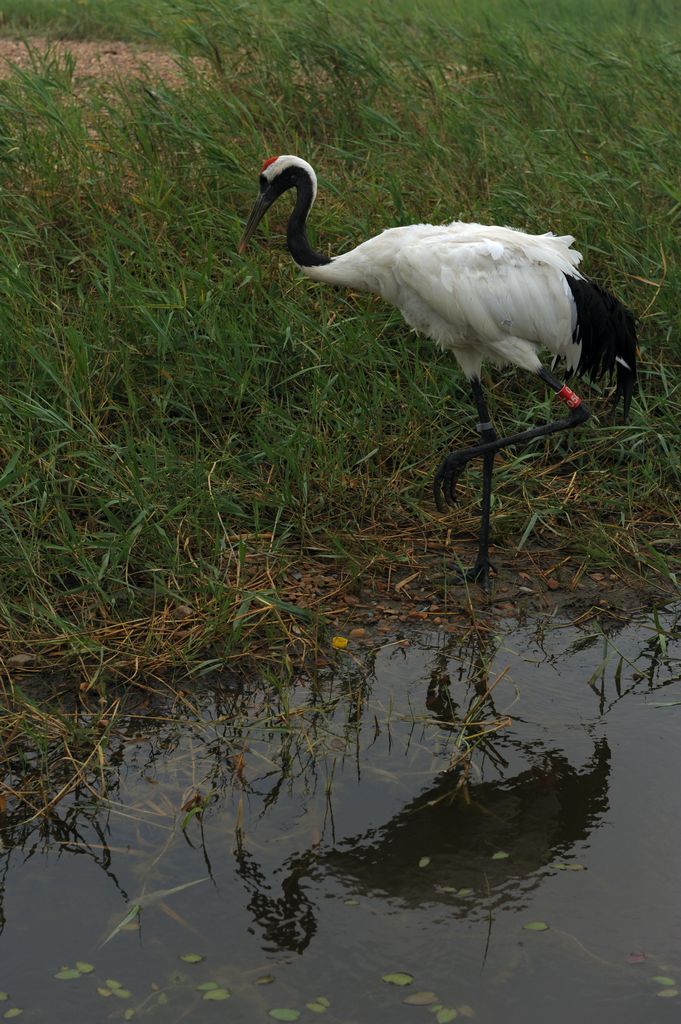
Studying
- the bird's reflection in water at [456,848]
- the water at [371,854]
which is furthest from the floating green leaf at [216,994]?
the bird's reflection in water at [456,848]

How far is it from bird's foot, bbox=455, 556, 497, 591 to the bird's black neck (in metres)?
1.35

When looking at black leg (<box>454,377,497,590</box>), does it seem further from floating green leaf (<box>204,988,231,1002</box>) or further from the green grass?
floating green leaf (<box>204,988,231,1002</box>)

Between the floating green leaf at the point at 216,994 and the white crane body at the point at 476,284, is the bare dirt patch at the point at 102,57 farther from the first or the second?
the floating green leaf at the point at 216,994

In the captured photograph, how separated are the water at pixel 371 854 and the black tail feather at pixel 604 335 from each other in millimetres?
1361

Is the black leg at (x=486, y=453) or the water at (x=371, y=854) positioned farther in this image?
the black leg at (x=486, y=453)

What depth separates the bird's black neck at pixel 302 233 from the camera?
203 inches

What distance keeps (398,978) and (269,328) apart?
3343mm

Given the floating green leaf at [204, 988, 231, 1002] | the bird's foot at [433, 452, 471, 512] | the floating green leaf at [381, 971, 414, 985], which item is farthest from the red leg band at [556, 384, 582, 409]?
the floating green leaf at [204, 988, 231, 1002]

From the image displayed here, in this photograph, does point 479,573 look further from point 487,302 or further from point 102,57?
point 102,57

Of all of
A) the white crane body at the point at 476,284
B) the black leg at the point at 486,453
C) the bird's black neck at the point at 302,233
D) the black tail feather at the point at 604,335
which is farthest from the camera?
the bird's black neck at the point at 302,233

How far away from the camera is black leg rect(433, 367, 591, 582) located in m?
4.86

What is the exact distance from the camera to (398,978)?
293 cm

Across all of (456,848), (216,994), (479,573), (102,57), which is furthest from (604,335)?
(102,57)

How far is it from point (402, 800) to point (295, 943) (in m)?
0.64
